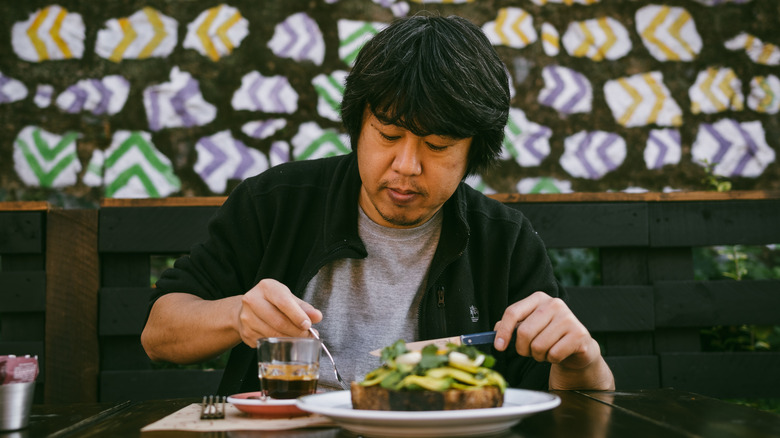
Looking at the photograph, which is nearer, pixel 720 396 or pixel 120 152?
pixel 720 396

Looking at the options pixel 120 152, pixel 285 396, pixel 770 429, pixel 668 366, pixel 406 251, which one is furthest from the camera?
pixel 120 152

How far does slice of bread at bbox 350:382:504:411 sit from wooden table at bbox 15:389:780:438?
0.20 ft

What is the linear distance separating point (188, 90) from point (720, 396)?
2.74 meters

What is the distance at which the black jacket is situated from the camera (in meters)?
1.77

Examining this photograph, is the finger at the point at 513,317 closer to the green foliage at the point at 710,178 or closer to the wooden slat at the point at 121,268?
the wooden slat at the point at 121,268

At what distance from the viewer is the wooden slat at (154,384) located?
2.34m

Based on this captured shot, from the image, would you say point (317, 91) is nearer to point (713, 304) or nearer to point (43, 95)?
point (43, 95)

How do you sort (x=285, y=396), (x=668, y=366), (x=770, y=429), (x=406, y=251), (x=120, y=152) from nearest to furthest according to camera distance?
(x=770, y=429) < (x=285, y=396) < (x=406, y=251) < (x=668, y=366) < (x=120, y=152)

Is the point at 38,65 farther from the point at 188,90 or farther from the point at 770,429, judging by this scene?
the point at 770,429

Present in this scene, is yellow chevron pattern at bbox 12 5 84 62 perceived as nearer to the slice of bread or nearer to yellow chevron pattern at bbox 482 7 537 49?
yellow chevron pattern at bbox 482 7 537 49

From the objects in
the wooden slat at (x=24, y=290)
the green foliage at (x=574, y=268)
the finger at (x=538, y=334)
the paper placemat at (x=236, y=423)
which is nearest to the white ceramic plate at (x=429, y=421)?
the paper placemat at (x=236, y=423)

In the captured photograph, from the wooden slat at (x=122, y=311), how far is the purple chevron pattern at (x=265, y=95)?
57.2 inches

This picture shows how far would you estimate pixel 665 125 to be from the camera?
3.60m

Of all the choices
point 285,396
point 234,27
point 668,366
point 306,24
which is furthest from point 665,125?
point 285,396
